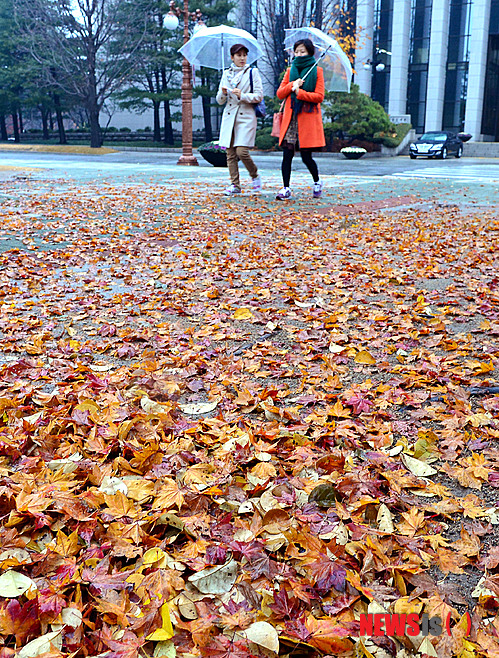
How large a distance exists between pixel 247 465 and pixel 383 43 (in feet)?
166

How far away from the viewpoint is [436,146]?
31.5m

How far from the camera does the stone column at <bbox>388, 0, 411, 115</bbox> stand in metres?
45.0

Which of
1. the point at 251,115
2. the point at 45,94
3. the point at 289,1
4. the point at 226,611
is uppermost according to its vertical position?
the point at 289,1

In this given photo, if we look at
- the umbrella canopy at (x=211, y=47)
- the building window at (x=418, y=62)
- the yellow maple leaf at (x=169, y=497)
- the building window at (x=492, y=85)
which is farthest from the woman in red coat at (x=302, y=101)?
the building window at (x=492, y=85)

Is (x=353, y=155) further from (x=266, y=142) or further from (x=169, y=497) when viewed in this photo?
(x=169, y=497)

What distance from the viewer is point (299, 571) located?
5.69 feet

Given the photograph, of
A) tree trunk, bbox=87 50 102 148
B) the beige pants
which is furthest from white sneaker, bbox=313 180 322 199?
tree trunk, bbox=87 50 102 148

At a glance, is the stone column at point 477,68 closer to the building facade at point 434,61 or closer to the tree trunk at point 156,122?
the building facade at point 434,61

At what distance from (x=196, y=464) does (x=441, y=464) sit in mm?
884

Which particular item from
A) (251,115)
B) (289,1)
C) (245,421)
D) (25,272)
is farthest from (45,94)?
(245,421)

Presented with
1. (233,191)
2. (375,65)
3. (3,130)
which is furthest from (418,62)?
(233,191)

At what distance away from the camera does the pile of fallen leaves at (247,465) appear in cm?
157

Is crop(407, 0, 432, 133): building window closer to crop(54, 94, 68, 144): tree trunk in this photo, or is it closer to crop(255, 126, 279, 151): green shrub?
crop(255, 126, 279, 151): green shrub

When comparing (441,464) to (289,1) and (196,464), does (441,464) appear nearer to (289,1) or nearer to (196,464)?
(196,464)
